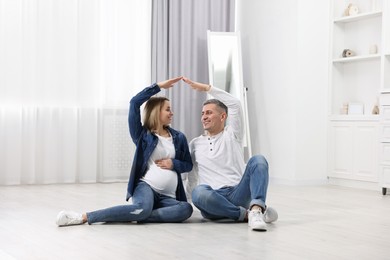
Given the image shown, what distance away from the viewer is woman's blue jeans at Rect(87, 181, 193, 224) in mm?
3129

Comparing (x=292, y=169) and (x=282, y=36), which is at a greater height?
(x=282, y=36)

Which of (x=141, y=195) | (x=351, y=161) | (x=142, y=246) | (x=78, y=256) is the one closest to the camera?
(x=78, y=256)

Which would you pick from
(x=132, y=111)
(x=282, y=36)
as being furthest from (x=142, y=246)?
(x=282, y=36)

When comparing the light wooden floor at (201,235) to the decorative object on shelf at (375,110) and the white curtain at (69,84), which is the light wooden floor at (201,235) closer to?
the white curtain at (69,84)

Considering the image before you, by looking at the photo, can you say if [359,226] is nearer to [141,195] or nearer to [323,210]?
[323,210]

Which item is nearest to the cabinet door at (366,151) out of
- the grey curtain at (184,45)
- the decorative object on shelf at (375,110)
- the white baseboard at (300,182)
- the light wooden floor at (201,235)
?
the decorative object on shelf at (375,110)

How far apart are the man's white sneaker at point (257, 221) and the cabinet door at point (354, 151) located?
259 cm

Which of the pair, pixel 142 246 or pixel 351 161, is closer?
pixel 142 246

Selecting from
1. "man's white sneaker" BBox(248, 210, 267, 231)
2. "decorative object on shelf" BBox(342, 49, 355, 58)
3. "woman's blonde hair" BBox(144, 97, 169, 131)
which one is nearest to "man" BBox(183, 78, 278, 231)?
"man's white sneaker" BBox(248, 210, 267, 231)

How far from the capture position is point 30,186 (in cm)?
525

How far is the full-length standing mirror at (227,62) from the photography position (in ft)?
20.2

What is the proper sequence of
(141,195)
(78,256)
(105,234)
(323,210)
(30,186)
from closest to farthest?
(78,256) → (105,234) → (141,195) → (323,210) → (30,186)

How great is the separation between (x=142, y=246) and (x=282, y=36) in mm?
3753

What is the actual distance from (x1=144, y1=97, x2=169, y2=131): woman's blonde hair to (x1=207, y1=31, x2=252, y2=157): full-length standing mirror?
9.19 ft
